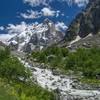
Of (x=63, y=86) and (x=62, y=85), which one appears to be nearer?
(x=63, y=86)

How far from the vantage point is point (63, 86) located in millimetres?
128125

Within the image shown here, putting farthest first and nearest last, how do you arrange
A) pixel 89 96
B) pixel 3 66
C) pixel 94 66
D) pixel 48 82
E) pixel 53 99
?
pixel 94 66 < pixel 48 82 < pixel 3 66 < pixel 89 96 < pixel 53 99

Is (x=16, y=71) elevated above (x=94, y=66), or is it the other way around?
(x=94, y=66)

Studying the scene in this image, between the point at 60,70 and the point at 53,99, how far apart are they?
82978mm

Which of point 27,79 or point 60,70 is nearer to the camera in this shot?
point 27,79

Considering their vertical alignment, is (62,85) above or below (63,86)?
above

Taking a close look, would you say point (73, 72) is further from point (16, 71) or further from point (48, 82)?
point (16, 71)

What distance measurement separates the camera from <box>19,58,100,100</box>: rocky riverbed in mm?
95006

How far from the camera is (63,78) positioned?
147 meters

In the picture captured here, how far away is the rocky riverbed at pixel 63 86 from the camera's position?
95.0m

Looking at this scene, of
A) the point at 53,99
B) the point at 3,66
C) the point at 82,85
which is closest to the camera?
the point at 53,99

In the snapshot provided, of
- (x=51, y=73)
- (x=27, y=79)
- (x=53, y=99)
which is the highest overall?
(x=51, y=73)

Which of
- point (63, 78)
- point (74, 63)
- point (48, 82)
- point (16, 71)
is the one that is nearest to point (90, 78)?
point (63, 78)

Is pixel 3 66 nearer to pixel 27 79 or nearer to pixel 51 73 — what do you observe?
pixel 27 79
